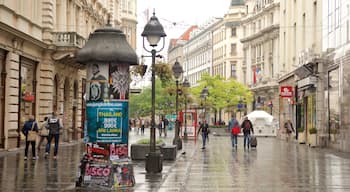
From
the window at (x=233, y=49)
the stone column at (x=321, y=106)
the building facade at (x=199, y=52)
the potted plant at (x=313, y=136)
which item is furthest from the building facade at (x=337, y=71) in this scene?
the building facade at (x=199, y=52)

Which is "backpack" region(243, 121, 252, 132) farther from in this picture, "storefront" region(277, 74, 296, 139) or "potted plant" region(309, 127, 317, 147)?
"storefront" region(277, 74, 296, 139)

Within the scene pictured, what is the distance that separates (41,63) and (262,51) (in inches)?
2248

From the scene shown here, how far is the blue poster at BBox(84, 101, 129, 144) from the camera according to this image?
46.9 ft

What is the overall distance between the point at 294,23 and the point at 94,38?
3743 centimetres

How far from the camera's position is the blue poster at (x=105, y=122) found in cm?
1428

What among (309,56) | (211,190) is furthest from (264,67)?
(211,190)

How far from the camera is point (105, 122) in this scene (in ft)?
46.9

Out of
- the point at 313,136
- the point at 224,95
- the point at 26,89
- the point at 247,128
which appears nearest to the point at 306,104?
the point at 313,136

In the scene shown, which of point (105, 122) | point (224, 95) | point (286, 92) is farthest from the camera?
point (224, 95)

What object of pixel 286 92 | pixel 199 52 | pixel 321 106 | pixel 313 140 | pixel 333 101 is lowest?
pixel 313 140

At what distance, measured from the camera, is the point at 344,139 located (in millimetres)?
32156

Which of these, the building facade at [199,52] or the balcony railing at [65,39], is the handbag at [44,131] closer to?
the balcony railing at [65,39]

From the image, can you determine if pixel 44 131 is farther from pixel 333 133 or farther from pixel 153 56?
pixel 333 133

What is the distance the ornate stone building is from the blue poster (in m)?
14.3
